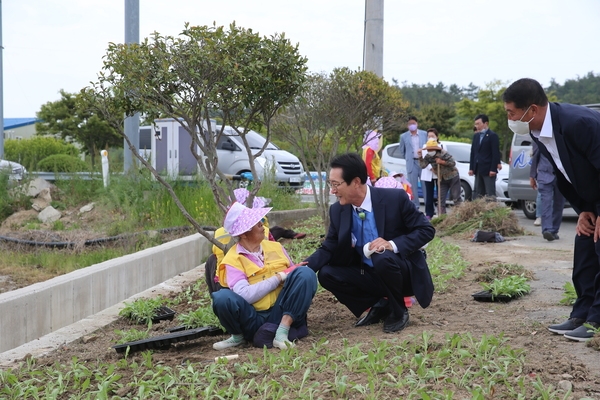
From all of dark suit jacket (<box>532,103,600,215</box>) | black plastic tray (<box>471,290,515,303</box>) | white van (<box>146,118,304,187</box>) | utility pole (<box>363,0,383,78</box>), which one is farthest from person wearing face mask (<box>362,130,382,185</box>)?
white van (<box>146,118,304,187</box>)

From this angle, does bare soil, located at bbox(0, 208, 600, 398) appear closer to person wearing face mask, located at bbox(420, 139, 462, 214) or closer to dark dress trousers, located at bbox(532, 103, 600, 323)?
dark dress trousers, located at bbox(532, 103, 600, 323)

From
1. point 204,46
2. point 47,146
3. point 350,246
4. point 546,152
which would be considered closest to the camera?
point 546,152

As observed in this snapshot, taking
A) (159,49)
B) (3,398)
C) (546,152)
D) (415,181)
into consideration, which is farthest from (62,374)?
(415,181)

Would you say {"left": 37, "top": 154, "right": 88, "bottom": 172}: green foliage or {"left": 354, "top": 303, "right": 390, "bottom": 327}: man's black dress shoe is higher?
{"left": 37, "top": 154, "right": 88, "bottom": 172}: green foliage

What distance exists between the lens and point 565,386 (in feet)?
11.8

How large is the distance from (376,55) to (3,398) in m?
9.20

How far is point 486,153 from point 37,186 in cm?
812

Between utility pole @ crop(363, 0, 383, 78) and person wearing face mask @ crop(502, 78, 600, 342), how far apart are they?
7470mm

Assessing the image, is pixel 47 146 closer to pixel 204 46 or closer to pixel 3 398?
pixel 204 46

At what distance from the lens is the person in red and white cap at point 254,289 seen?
4855 millimetres

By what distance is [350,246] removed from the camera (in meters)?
5.43

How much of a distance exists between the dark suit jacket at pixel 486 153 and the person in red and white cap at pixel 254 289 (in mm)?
9062

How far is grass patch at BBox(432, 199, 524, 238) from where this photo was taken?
457 inches

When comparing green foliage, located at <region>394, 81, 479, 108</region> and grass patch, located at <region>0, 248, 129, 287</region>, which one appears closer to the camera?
grass patch, located at <region>0, 248, 129, 287</region>
